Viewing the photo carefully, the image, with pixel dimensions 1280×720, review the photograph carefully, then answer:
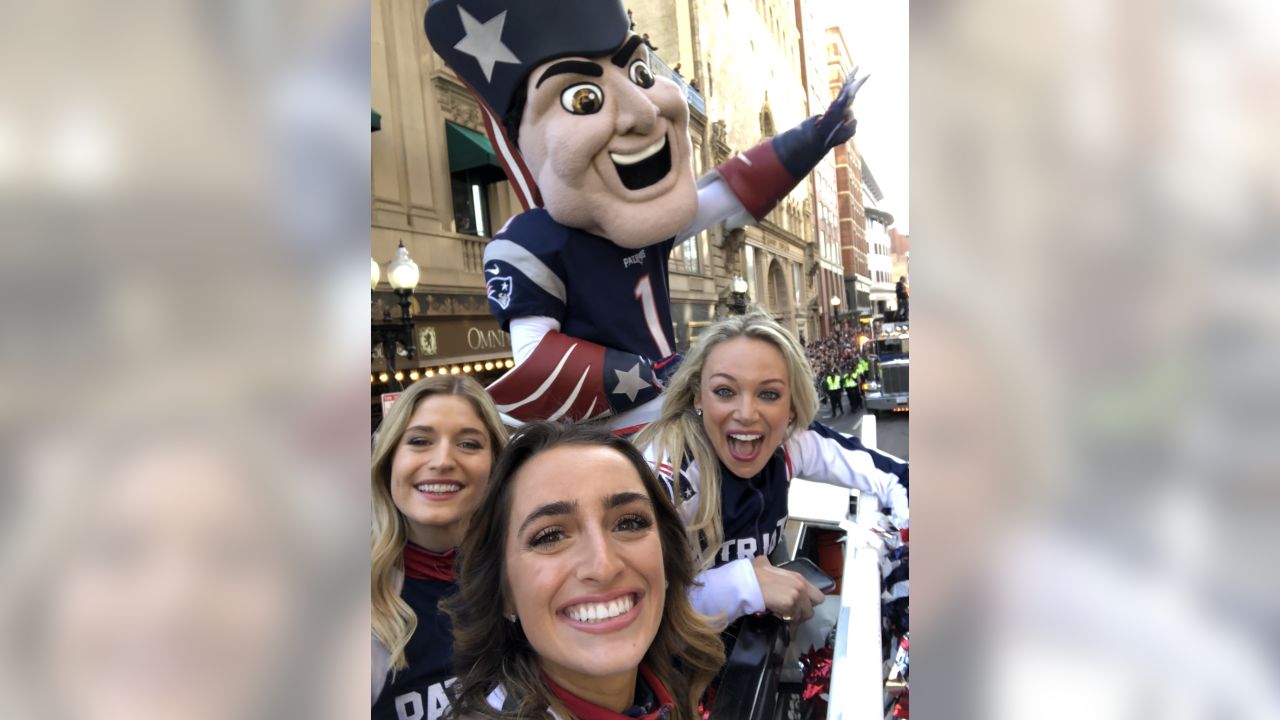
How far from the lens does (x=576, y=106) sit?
3.08 ft

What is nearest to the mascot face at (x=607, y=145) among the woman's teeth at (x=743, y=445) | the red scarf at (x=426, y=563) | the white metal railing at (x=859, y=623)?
the woman's teeth at (x=743, y=445)

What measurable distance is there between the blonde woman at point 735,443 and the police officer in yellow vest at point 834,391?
0.68 ft

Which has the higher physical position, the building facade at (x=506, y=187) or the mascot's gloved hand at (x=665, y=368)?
the building facade at (x=506, y=187)

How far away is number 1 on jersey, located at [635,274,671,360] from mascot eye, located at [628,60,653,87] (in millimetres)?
305

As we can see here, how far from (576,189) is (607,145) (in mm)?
82

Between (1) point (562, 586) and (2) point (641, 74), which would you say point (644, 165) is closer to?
(2) point (641, 74)

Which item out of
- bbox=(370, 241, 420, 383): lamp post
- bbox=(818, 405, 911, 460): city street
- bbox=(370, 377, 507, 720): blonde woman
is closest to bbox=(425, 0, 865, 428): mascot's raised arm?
bbox=(370, 377, 507, 720): blonde woman

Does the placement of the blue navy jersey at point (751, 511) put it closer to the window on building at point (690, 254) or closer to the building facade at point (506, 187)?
the building facade at point (506, 187)

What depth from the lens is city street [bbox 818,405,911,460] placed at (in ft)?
4.26

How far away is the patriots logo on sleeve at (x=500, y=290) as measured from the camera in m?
0.92

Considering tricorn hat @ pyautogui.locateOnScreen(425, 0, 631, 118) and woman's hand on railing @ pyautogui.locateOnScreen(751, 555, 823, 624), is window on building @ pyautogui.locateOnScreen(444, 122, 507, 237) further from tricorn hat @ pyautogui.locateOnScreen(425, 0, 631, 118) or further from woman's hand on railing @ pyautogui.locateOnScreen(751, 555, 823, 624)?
woman's hand on railing @ pyautogui.locateOnScreen(751, 555, 823, 624)
